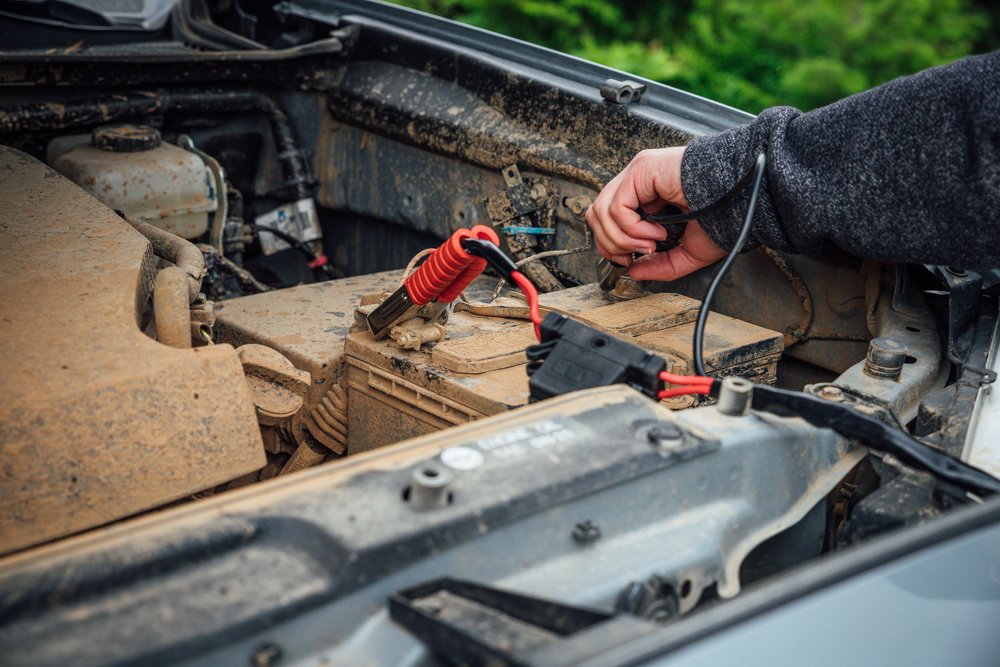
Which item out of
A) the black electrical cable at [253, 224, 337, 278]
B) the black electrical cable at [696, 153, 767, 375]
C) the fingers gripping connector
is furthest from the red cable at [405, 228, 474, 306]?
the black electrical cable at [253, 224, 337, 278]

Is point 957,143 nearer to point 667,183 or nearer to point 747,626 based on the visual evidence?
point 667,183

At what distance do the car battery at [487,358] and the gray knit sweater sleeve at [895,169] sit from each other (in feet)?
0.74

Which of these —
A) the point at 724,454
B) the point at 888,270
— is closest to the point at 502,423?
the point at 724,454

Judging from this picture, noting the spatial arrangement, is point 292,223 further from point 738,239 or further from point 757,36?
point 757,36

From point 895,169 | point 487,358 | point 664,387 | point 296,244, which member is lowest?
point 296,244

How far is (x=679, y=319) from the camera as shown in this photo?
1.78 metres

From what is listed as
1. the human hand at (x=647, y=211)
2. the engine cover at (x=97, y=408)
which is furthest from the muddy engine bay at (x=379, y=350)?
the human hand at (x=647, y=211)

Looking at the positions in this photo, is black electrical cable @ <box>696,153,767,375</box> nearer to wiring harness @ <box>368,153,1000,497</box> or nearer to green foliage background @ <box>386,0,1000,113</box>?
wiring harness @ <box>368,153,1000,497</box>

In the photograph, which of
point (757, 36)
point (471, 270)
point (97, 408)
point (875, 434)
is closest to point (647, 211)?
point (471, 270)

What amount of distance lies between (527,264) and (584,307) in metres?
0.35

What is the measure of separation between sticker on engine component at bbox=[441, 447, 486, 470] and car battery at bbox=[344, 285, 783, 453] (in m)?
0.42

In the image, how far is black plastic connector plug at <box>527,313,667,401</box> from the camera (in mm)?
1231

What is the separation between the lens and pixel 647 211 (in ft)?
5.82

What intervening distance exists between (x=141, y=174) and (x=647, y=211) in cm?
109
